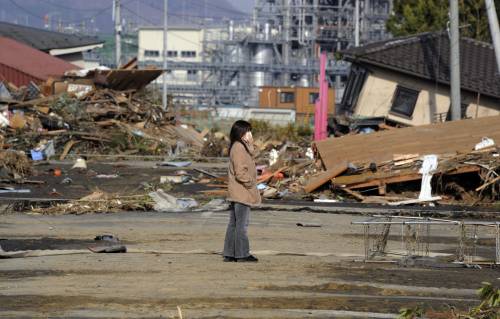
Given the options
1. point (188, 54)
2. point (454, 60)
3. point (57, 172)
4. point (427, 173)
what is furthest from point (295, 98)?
point (427, 173)

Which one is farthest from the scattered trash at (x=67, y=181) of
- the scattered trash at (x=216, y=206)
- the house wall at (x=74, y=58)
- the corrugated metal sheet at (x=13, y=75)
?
the house wall at (x=74, y=58)

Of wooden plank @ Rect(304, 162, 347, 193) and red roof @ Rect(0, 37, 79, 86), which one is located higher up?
red roof @ Rect(0, 37, 79, 86)

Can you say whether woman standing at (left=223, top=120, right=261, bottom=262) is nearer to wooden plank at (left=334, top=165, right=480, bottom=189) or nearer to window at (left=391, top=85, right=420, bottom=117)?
wooden plank at (left=334, top=165, right=480, bottom=189)

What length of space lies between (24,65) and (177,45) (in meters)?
67.6

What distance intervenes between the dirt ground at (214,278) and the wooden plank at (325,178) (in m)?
5.20

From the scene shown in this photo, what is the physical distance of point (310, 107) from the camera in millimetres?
69562

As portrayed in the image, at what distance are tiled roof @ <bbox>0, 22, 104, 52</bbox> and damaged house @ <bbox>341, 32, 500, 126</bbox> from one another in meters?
27.2

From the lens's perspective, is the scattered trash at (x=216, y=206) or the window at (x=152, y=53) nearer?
the scattered trash at (x=216, y=206)

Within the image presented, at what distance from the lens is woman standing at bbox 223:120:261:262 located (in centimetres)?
1204

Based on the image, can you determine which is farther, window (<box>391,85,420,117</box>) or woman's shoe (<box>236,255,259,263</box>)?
window (<box>391,85,420,117</box>)

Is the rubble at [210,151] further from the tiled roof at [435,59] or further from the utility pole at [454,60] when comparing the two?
the utility pole at [454,60]

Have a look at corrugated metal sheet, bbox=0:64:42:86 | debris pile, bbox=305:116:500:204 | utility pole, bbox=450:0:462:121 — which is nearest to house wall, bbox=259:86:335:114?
corrugated metal sheet, bbox=0:64:42:86

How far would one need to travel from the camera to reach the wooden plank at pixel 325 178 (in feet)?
68.8

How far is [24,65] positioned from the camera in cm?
4612
